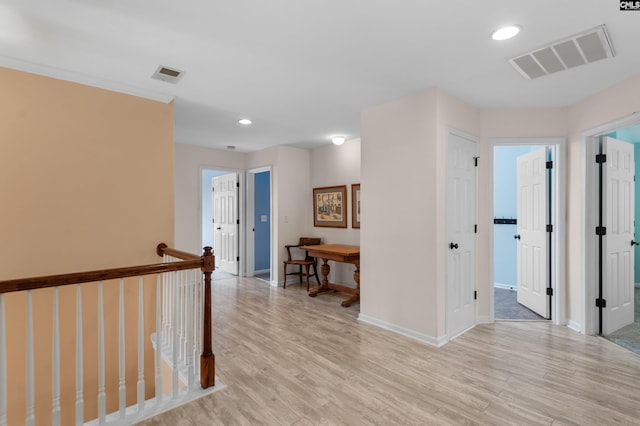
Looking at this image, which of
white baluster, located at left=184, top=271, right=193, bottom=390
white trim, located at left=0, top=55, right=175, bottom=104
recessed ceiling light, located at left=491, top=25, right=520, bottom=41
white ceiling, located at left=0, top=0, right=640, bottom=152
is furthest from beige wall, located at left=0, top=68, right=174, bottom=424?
recessed ceiling light, located at left=491, top=25, right=520, bottom=41

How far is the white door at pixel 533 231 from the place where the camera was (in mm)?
3770

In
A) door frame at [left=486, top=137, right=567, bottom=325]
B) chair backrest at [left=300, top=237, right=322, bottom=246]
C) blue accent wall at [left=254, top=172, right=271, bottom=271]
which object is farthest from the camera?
blue accent wall at [left=254, top=172, right=271, bottom=271]

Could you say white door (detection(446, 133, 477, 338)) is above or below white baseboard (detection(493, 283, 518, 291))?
above

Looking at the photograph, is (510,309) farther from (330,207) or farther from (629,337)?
(330,207)

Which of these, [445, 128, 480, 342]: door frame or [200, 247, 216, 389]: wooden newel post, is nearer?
[200, 247, 216, 389]: wooden newel post

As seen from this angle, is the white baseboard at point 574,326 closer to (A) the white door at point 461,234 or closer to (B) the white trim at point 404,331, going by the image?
(A) the white door at point 461,234

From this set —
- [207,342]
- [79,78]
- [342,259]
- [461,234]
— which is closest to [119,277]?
[207,342]

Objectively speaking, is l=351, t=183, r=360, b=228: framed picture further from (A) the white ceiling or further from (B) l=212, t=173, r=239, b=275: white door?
(B) l=212, t=173, r=239, b=275: white door

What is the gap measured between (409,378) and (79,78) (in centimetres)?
387

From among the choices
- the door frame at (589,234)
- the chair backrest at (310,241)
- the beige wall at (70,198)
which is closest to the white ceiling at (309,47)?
the beige wall at (70,198)

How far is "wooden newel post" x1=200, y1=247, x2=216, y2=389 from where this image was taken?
229 cm

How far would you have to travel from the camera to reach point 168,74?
280 cm

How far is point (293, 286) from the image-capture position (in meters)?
5.62

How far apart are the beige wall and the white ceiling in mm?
258
